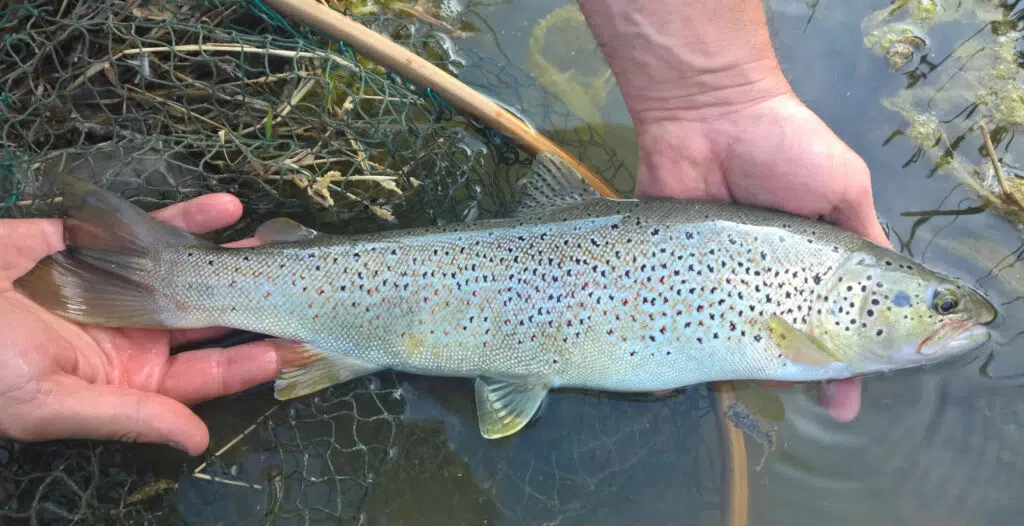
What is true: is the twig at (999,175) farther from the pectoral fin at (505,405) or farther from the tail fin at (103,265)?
the tail fin at (103,265)

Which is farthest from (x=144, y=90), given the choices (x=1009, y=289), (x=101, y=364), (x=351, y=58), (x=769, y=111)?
(x=1009, y=289)

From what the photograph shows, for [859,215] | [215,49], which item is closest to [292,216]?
[215,49]

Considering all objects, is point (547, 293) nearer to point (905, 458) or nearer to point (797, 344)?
point (797, 344)

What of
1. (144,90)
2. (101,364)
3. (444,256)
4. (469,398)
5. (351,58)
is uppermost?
(351,58)

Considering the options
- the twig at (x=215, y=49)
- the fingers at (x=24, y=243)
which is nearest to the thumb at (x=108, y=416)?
the fingers at (x=24, y=243)

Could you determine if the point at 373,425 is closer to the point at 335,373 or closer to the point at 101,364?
the point at 335,373

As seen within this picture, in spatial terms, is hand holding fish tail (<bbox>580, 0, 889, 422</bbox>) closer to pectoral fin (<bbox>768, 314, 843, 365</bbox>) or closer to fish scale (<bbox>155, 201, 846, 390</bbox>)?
fish scale (<bbox>155, 201, 846, 390</bbox>)
